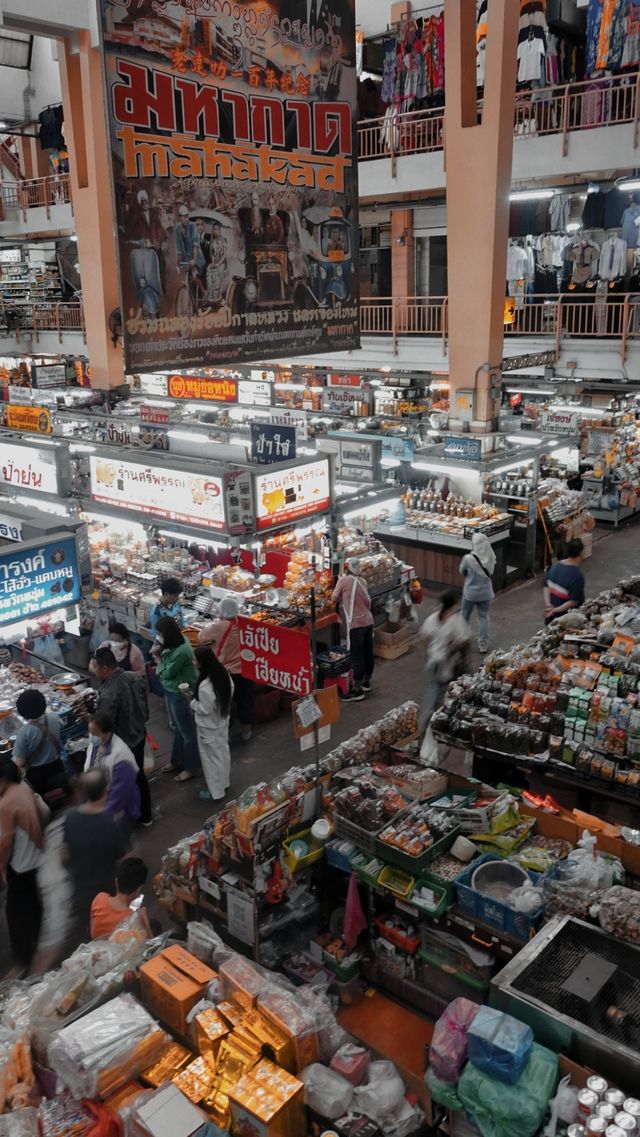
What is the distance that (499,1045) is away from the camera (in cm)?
350

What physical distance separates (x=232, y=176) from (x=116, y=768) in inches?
158

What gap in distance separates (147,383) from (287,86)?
58.0ft

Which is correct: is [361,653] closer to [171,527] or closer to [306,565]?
[306,565]

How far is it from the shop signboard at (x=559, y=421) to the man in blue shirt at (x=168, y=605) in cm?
949

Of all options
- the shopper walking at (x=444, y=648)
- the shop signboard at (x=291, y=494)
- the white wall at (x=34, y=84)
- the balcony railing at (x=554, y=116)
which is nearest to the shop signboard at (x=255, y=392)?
the balcony railing at (x=554, y=116)

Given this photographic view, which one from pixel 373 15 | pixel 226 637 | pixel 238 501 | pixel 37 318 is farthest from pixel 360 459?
pixel 37 318

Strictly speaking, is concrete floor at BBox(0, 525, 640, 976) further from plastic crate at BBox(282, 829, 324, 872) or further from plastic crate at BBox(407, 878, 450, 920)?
plastic crate at BBox(407, 878, 450, 920)

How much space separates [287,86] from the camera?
5.75 m

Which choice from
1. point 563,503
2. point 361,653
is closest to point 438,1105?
point 361,653

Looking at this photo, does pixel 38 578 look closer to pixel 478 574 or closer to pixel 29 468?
pixel 29 468

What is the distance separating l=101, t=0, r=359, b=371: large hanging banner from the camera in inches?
192

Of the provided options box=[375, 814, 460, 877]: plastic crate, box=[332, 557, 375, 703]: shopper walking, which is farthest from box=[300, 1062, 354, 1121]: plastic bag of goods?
box=[332, 557, 375, 703]: shopper walking

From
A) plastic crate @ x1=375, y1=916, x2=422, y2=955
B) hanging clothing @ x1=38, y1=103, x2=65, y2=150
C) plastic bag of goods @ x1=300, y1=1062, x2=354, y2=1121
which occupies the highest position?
hanging clothing @ x1=38, y1=103, x2=65, y2=150

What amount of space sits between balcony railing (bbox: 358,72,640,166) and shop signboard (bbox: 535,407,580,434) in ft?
14.9
